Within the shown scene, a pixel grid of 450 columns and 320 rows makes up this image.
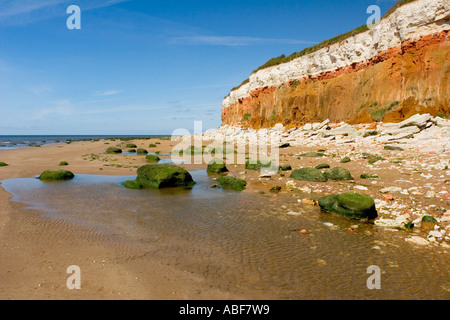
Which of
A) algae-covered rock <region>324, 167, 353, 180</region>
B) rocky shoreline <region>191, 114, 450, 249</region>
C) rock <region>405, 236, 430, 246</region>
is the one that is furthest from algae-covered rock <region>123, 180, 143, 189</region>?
rock <region>405, 236, 430, 246</region>

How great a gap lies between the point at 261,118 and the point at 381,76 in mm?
25026

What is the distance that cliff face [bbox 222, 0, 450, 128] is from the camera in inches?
909

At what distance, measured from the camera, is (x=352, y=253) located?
5961mm

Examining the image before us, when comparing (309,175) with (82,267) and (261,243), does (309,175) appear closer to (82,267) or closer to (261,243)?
(261,243)

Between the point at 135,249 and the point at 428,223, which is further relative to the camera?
the point at 428,223

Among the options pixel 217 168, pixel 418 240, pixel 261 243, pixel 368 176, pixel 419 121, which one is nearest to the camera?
pixel 418 240

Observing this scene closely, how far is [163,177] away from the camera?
1292 cm

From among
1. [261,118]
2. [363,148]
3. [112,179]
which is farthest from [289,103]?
[112,179]

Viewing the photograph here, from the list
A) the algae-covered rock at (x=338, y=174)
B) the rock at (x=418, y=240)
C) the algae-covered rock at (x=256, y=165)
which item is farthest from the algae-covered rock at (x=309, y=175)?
the rock at (x=418, y=240)

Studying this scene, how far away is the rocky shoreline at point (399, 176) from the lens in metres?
7.32

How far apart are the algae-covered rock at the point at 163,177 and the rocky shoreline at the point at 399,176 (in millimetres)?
3697

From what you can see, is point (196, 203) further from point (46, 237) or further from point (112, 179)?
Result: point (112, 179)

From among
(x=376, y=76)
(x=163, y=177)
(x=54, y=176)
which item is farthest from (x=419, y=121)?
(x=54, y=176)

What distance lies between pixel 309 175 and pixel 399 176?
3.86m
